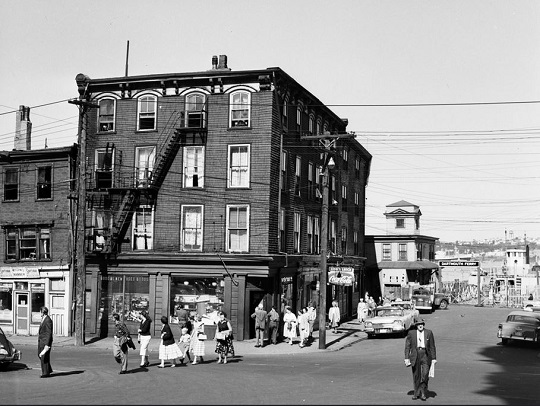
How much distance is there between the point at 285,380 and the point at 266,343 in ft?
37.9

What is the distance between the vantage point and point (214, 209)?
31.7 meters

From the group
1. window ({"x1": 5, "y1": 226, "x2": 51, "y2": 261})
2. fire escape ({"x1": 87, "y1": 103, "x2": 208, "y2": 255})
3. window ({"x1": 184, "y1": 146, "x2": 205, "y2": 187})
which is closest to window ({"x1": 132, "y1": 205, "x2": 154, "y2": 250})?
fire escape ({"x1": 87, "y1": 103, "x2": 208, "y2": 255})

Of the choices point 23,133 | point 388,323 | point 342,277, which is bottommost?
point 388,323

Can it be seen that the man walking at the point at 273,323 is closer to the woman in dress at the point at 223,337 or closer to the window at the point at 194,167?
the woman in dress at the point at 223,337

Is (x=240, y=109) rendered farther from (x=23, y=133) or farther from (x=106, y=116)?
(x=23, y=133)

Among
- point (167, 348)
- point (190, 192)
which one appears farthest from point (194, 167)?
point (167, 348)

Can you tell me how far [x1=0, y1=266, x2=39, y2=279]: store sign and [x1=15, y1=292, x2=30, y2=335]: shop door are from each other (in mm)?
1014

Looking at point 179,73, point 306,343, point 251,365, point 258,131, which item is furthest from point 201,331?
point 179,73

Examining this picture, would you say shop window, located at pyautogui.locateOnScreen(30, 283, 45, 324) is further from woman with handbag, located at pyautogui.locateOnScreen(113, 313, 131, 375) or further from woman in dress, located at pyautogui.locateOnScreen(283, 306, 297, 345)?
woman with handbag, located at pyautogui.locateOnScreen(113, 313, 131, 375)

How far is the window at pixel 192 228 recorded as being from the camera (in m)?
31.9

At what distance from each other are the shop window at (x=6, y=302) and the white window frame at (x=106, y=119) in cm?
984

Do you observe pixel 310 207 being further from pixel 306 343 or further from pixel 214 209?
pixel 306 343

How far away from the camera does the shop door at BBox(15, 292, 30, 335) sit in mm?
34344

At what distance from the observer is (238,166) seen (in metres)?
31.6
